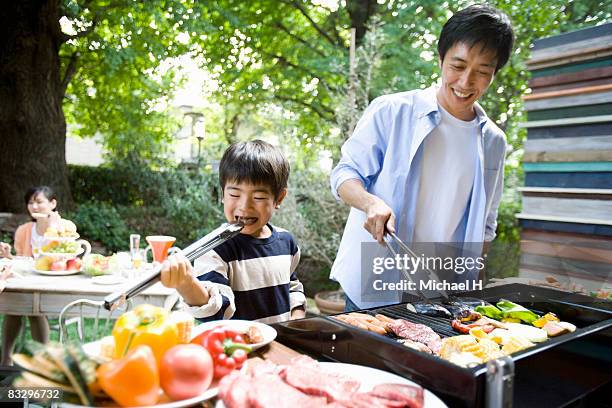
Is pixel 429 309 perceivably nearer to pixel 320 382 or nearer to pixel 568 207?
pixel 320 382

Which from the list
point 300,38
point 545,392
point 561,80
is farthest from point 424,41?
point 545,392

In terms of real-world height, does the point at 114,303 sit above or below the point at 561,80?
below

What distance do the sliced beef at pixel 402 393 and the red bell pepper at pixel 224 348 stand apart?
1.10 ft

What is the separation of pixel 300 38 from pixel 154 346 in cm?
769

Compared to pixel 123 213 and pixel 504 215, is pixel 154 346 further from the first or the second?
pixel 123 213

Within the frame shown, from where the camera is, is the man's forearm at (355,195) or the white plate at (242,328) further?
the man's forearm at (355,195)

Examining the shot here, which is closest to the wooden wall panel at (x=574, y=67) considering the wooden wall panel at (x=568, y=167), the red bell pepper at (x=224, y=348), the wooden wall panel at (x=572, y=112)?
the wooden wall panel at (x=572, y=112)

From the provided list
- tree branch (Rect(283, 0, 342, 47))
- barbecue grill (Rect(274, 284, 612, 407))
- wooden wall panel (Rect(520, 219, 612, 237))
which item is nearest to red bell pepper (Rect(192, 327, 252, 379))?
barbecue grill (Rect(274, 284, 612, 407))

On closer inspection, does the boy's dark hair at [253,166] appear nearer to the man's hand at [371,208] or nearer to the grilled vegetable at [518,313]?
the man's hand at [371,208]

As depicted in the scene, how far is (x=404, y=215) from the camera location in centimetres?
211

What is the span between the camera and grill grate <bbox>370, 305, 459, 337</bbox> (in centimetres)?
169

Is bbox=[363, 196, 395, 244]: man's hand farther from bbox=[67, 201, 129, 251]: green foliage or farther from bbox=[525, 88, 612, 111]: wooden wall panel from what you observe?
bbox=[67, 201, 129, 251]: green foliage

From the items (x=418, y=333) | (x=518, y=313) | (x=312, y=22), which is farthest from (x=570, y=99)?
(x=312, y=22)

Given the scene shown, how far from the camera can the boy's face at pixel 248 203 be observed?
1.78 m
